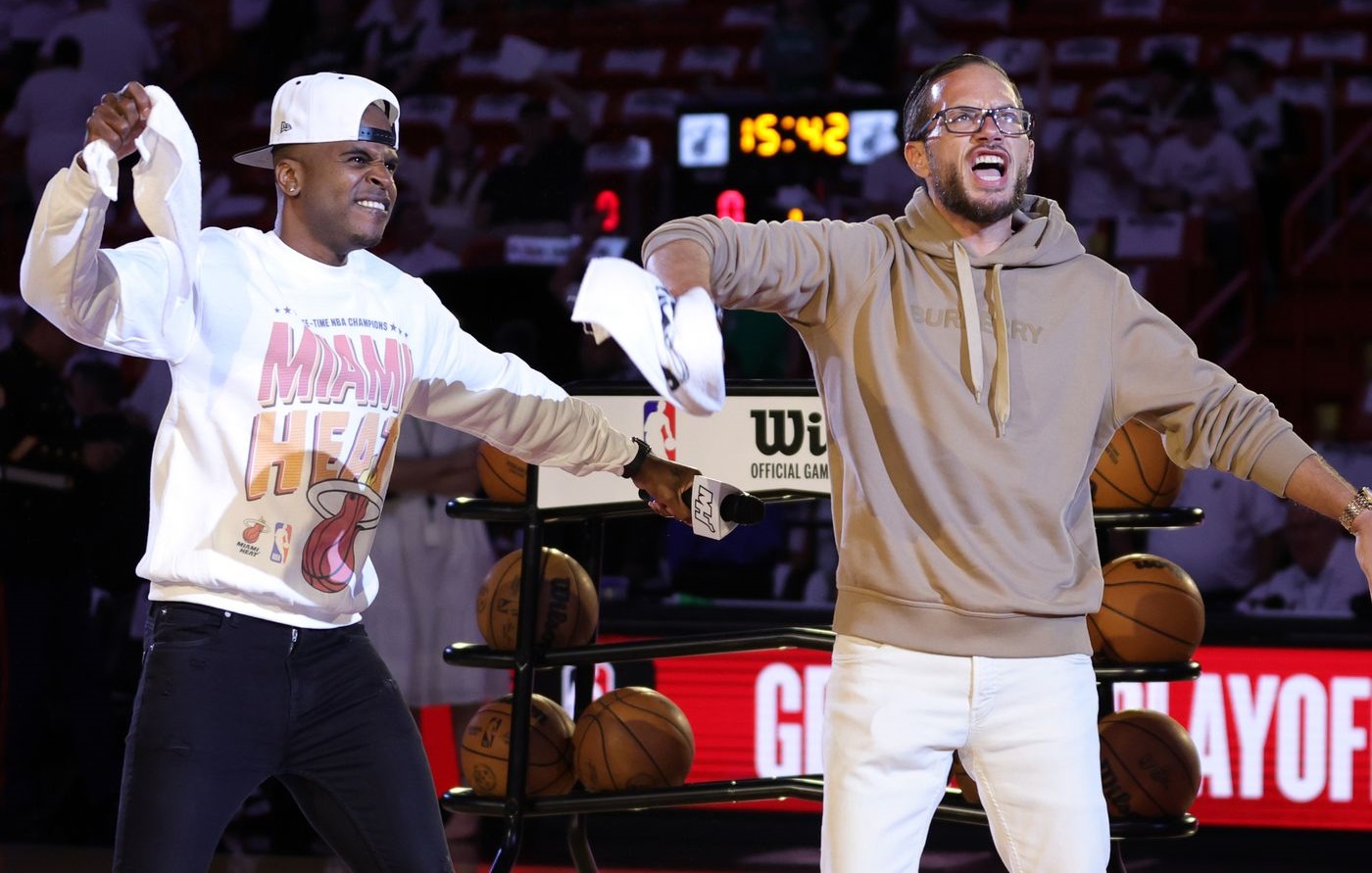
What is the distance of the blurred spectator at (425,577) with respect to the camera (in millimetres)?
6055

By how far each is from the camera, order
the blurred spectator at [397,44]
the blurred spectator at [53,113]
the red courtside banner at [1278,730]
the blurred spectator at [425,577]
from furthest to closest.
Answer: the blurred spectator at [397,44]
the blurred spectator at [53,113]
the blurred spectator at [425,577]
the red courtside banner at [1278,730]

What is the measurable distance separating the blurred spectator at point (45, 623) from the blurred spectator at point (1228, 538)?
180 inches

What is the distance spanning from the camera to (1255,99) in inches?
396

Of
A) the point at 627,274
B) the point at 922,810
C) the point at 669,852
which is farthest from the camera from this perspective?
the point at 669,852

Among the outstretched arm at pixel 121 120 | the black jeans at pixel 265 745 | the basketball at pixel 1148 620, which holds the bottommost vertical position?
the black jeans at pixel 265 745

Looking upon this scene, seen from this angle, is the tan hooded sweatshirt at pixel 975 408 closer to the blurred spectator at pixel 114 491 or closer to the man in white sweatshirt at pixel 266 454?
the man in white sweatshirt at pixel 266 454

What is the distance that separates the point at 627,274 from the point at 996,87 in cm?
93

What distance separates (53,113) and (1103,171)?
6.80 meters

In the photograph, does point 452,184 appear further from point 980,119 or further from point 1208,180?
point 980,119

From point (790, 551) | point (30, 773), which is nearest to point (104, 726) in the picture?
point (30, 773)

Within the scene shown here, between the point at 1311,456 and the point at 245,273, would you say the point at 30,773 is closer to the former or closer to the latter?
the point at 245,273

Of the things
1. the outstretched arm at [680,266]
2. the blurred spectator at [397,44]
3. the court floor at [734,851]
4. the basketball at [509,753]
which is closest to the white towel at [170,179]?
the outstretched arm at [680,266]

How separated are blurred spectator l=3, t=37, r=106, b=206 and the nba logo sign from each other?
7.44 meters

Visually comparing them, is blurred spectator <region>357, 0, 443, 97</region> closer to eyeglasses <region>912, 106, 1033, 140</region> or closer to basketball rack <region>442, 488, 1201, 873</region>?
basketball rack <region>442, 488, 1201, 873</region>
